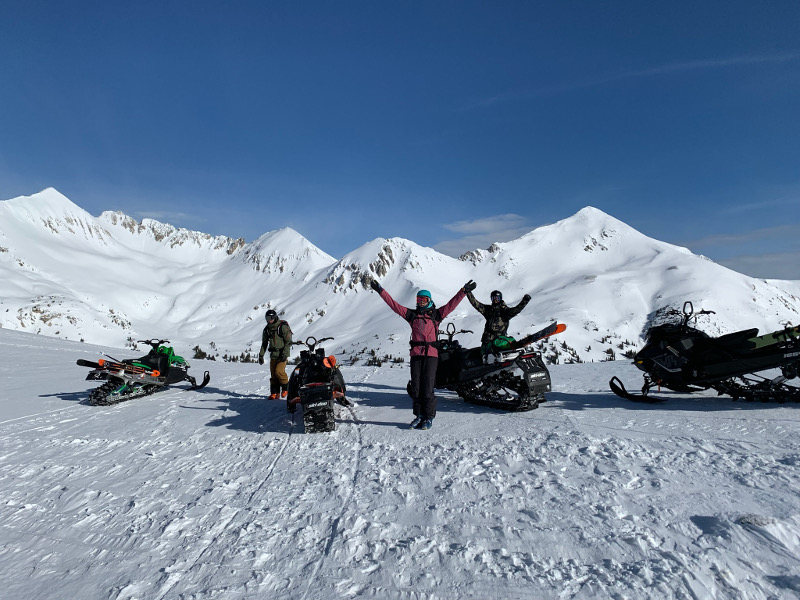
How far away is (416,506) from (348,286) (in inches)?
1772

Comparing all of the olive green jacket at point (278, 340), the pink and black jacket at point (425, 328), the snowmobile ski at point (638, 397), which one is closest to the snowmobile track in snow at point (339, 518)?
the pink and black jacket at point (425, 328)

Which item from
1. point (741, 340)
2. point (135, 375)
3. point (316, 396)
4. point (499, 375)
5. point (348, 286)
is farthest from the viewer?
point (348, 286)

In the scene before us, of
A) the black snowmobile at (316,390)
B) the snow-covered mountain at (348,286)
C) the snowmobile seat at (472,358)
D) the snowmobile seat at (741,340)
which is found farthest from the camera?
the snow-covered mountain at (348,286)

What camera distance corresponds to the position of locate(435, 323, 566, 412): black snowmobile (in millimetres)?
Result: 6000

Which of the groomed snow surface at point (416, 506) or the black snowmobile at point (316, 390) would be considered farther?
the black snowmobile at point (316, 390)

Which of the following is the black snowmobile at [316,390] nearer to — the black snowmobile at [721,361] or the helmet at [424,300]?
the helmet at [424,300]

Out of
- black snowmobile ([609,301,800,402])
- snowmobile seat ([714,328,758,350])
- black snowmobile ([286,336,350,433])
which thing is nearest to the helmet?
black snowmobile ([286,336,350,433])

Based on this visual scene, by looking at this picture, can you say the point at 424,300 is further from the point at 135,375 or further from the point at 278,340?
the point at 135,375

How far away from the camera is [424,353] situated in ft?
18.3

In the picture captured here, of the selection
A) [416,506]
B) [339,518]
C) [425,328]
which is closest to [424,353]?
[425,328]

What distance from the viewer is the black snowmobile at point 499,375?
236 inches

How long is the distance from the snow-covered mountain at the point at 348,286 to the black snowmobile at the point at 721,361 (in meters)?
10.0

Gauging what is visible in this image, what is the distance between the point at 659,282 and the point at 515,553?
33701 millimetres

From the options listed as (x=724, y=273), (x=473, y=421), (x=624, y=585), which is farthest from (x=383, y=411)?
(x=724, y=273)
